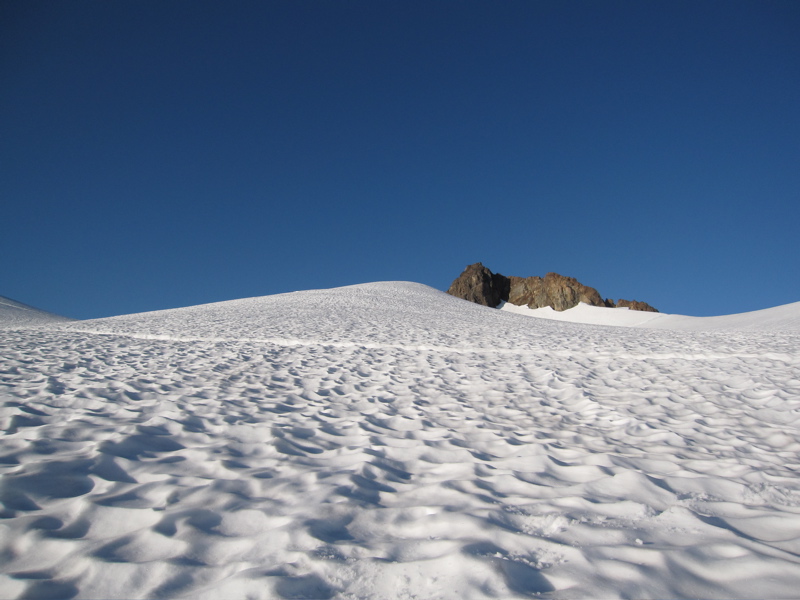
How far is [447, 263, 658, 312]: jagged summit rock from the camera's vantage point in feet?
237

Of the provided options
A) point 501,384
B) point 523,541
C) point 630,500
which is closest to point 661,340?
point 501,384

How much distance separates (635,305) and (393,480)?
7274 centimetres

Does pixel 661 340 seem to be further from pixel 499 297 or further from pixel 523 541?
pixel 499 297

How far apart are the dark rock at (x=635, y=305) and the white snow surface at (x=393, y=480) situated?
62917 mm

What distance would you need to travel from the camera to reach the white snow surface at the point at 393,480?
2660 mm

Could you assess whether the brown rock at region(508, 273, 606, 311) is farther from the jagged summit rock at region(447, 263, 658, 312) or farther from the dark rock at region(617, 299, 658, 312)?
the dark rock at region(617, 299, 658, 312)

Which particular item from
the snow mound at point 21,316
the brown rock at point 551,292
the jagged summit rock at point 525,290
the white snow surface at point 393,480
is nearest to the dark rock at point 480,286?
the jagged summit rock at point 525,290

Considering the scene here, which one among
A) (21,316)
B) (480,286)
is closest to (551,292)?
(480,286)

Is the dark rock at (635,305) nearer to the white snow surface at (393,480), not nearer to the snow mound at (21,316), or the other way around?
the white snow surface at (393,480)

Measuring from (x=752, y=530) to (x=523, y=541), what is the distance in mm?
1767

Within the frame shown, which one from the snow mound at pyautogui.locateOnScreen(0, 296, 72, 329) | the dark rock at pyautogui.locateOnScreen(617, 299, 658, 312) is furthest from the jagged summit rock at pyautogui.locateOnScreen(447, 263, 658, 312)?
the snow mound at pyautogui.locateOnScreen(0, 296, 72, 329)

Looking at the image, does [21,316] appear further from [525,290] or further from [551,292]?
[525,290]

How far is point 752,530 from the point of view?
3.24 meters

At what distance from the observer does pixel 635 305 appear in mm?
67312
